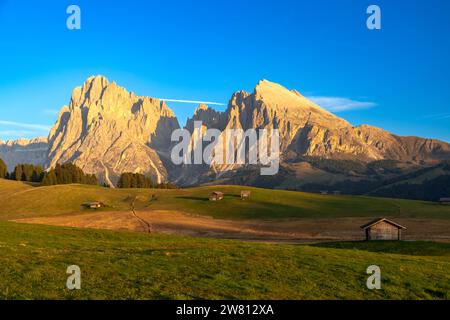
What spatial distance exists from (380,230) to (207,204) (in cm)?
7088

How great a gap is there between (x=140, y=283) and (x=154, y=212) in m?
100

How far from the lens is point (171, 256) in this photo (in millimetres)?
33906

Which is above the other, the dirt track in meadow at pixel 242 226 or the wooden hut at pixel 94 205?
the wooden hut at pixel 94 205

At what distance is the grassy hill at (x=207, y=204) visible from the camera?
12838 cm

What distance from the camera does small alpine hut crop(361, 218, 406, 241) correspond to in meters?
75.2

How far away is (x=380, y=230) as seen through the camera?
7594cm

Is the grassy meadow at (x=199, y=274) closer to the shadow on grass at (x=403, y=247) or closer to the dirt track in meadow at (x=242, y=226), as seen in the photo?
the shadow on grass at (x=403, y=247)

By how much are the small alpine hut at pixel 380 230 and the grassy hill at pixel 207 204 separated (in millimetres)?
50719

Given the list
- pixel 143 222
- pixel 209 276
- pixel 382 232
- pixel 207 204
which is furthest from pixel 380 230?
pixel 207 204

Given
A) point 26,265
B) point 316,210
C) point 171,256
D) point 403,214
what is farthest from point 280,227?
point 26,265

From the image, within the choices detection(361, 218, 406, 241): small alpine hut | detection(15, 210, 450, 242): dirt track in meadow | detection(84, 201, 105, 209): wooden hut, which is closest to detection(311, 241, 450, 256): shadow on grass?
detection(361, 218, 406, 241): small alpine hut

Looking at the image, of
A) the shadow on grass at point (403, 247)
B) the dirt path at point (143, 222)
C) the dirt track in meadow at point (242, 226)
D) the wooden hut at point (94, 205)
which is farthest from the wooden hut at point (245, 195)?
the shadow on grass at point (403, 247)
